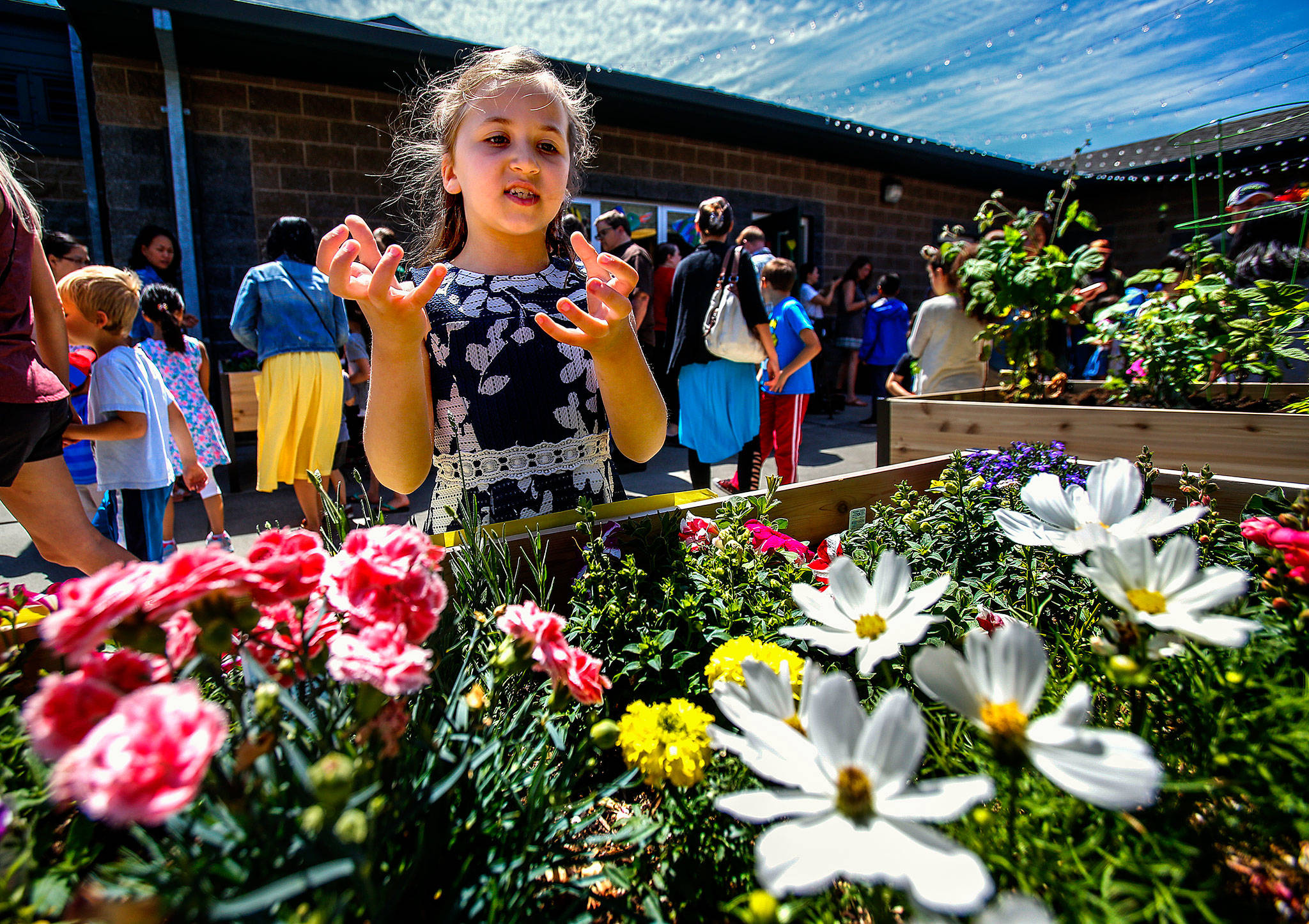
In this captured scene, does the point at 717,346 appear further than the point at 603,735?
Yes

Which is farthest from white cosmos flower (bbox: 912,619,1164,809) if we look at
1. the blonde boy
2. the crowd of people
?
the blonde boy

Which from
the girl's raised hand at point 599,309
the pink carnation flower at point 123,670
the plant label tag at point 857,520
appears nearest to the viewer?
the pink carnation flower at point 123,670

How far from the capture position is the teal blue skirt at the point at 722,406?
12.6 ft

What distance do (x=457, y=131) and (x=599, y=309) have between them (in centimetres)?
65

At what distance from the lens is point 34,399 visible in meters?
1.99

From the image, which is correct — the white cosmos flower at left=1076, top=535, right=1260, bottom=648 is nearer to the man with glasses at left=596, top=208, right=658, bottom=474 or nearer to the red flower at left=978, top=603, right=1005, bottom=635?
the red flower at left=978, top=603, right=1005, bottom=635

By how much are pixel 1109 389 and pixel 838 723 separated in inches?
131

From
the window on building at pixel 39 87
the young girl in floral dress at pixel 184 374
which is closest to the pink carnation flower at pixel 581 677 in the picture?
the young girl in floral dress at pixel 184 374

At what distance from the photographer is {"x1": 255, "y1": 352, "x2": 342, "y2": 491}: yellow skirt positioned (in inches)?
151

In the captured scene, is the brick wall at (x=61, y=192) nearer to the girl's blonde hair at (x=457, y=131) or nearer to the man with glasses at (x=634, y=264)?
the man with glasses at (x=634, y=264)

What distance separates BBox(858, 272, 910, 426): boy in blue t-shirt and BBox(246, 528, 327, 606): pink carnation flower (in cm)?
798

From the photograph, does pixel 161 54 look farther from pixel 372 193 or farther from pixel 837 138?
pixel 837 138

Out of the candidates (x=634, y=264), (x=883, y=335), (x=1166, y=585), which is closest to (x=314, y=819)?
(x=1166, y=585)

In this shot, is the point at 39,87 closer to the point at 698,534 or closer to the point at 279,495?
the point at 279,495
